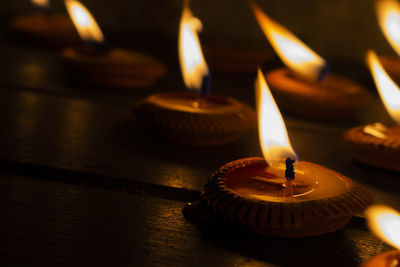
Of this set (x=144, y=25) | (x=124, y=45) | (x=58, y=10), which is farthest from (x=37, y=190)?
(x=58, y=10)

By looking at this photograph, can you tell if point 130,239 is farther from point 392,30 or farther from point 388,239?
point 392,30

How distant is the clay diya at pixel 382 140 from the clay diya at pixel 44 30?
1.23 meters

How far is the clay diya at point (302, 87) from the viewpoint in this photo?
126cm

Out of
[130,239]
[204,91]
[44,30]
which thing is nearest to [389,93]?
[204,91]

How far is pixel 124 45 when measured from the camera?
7.05 ft

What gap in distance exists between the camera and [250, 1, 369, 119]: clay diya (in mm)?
1256

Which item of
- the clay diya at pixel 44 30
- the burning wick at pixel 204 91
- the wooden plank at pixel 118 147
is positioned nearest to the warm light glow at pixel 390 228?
the wooden plank at pixel 118 147

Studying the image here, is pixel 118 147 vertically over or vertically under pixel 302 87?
under

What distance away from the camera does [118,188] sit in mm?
877

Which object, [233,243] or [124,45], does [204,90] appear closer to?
[233,243]

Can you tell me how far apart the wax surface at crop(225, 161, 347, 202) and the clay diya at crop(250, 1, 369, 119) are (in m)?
0.43

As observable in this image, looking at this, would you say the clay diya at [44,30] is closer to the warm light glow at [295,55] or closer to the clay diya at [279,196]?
the warm light glow at [295,55]

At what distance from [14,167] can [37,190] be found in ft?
0.38

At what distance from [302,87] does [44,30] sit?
966 mm
